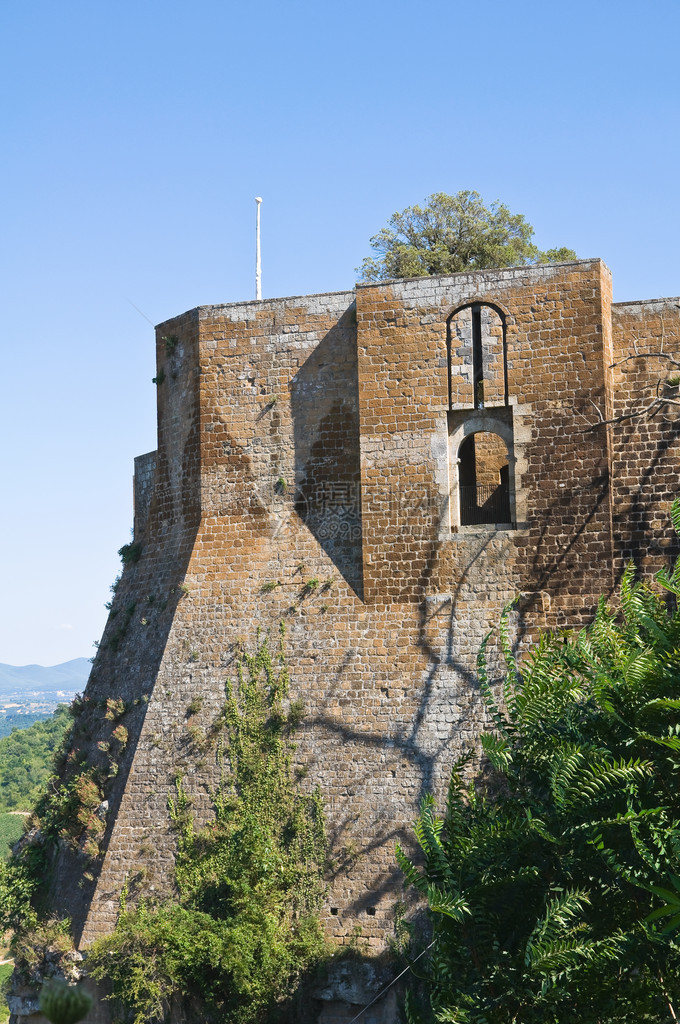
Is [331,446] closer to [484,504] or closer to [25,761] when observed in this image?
[484,504]

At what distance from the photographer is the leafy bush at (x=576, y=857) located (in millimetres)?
10953

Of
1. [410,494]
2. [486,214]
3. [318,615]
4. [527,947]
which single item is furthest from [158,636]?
[486,214]

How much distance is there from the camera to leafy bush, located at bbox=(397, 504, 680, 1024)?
11.0 m

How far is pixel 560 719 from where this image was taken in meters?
12.5

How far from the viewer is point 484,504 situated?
17.8 meters

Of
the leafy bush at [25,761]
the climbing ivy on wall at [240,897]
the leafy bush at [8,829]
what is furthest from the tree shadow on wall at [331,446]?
the leafy bush at [25,761]

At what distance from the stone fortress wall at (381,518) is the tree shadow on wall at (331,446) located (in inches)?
1.1

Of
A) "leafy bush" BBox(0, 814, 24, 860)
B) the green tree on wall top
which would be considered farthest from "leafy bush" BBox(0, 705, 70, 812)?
the green tree on wall top

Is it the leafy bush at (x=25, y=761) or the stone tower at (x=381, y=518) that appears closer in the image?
the stone tower at (x=381, y=518)

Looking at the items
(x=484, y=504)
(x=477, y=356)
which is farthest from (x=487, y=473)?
(x=477, y=356)

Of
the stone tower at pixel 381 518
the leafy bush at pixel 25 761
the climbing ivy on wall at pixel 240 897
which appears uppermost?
the stone tower at pixel 381 518

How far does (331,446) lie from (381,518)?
1.38m

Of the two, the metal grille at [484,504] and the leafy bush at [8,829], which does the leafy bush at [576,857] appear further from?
the leafy bush at [8,829]

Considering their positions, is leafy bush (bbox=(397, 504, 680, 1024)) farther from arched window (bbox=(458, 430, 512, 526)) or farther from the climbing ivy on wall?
arched window (bbox=(458, 430, 512, 526))
